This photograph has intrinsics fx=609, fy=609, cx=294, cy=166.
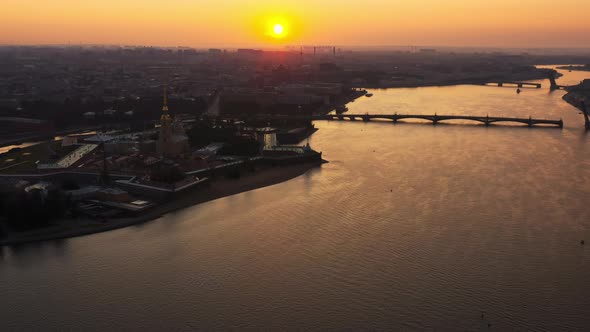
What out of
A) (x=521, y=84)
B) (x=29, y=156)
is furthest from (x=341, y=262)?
(x=521, y=84)

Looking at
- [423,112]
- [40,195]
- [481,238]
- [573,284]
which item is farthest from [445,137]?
[40,195]

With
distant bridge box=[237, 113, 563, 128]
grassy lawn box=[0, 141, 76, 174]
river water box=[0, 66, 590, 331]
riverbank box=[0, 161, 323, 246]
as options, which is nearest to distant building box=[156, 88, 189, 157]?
riverbank box=[0, 161, 323, 246]

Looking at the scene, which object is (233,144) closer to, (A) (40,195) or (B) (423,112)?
(A) (40,195)

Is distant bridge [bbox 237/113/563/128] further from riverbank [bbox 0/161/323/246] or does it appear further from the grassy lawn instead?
the grassy lawn

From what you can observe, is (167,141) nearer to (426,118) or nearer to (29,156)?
(29,156)

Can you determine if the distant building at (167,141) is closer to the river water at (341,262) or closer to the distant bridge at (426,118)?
the river water at (341,262)

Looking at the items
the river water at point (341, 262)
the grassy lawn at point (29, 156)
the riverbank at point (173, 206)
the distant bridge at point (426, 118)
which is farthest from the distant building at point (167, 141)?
the distant bridge at point (426, 118)

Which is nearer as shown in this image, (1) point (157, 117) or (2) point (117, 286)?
(2) point (117, 286)
